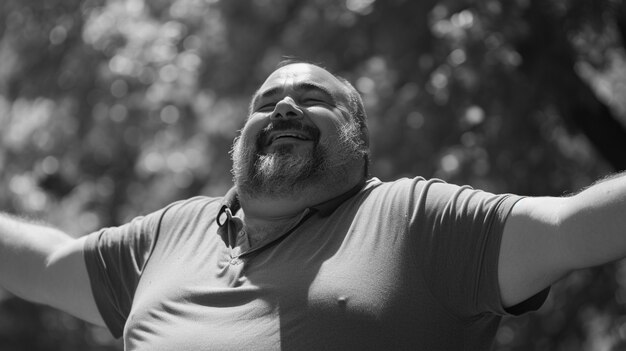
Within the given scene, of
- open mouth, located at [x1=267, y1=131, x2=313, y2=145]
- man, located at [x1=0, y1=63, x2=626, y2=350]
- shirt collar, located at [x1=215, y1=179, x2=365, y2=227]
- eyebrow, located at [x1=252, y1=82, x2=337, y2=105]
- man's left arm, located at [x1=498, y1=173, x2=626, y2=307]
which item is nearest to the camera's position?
man's left arm, located at [x1=498, y1=173, x2=626, y2=307]

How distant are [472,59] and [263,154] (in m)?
1.94

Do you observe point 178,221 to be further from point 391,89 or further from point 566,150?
point 566,150

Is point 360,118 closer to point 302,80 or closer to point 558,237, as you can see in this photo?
point 302,80

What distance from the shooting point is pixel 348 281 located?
2.13 m

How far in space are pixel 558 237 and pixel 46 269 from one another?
156 cm

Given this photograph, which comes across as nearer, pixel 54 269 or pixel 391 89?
pixel 54 269

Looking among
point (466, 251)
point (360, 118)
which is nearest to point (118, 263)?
point (360, 118)

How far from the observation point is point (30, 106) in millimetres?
6906

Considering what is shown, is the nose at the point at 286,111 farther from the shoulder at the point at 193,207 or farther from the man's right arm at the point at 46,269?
the man's right arm at the point at 46,269

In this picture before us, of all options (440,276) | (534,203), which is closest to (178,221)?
(440,276)

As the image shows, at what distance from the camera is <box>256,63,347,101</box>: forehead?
2705mm

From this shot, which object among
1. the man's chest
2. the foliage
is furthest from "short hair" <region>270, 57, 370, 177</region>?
the foliage

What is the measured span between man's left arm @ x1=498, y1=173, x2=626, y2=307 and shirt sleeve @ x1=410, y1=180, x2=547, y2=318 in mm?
27

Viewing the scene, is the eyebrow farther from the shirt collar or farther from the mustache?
the shirt collar
